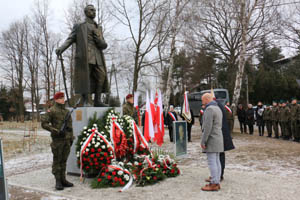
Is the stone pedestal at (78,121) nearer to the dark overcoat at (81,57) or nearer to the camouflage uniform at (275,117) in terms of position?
the dark overcoat at (81,57)

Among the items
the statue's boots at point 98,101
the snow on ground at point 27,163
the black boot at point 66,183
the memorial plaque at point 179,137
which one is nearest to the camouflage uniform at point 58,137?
the black boot at point 66,183

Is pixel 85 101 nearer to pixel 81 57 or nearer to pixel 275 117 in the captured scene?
pixel 81 57

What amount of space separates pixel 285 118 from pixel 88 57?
10.7m

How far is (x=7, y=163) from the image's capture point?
368 inches

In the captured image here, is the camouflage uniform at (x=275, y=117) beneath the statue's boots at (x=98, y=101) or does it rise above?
beneath

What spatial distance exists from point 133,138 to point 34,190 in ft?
8.20

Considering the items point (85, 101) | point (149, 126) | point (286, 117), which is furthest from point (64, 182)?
point (286, 117)

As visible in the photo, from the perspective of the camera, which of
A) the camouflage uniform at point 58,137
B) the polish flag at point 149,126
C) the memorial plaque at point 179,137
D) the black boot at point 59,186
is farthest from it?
the memorial plaque at point 179,137

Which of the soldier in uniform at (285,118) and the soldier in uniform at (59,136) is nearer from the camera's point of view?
the soldier in uniform at (59,136)

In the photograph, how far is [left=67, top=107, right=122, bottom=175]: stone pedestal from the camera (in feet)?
21.8

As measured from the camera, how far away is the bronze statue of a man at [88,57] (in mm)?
6914

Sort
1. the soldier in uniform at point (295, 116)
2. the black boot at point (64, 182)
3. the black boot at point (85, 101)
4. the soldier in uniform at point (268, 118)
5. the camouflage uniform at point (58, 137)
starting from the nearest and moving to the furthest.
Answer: the camouflage uniform at point (58, 137) < the black boot at point (64, 182) < the black boot at point (85, 101) < the soldier in uniform at point (295, 116) < the soldier in uniform at point (268, 118)

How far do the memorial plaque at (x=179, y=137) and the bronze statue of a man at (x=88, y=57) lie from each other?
8.78 ft

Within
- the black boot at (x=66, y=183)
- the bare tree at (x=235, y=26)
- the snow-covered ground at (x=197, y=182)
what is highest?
the bare tree at (x=235, y=26)
